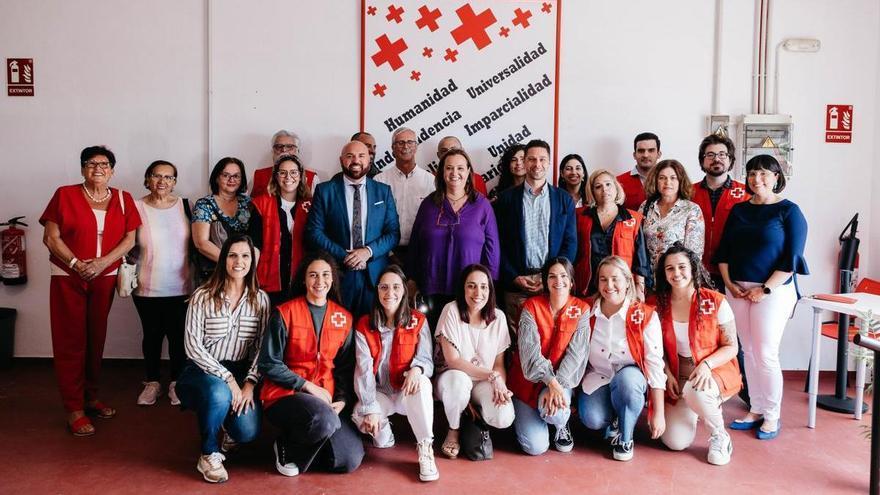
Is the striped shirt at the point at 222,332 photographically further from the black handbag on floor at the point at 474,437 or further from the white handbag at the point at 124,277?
the black handbag on floor at the point at 474,437

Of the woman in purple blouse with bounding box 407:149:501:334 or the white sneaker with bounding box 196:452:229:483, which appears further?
the woman in purple blouse with bounding box 407:149:501:334

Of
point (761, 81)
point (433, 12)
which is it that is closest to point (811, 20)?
point (761, 81)

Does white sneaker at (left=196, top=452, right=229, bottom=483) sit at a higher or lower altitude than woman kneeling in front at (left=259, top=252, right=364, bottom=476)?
lower

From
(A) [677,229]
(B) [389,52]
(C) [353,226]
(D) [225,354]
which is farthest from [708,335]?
(B) [389,52]

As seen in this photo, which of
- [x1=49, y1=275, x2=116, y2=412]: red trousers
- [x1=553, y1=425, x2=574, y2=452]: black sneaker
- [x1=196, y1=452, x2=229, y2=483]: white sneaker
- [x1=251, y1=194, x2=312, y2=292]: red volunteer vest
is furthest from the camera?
[x1=251, y1=194, x2=312, y2=292]: red volunteer vest

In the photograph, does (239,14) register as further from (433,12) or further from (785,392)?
(785,392)

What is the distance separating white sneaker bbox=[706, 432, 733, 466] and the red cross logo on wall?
1705 millimetres

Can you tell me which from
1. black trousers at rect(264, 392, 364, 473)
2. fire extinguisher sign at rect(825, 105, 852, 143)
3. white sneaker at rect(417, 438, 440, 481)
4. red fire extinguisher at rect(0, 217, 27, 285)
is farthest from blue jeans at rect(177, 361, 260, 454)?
fire extinguisher sign at rect(825, 105, 852, 143)

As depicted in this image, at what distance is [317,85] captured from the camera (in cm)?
408

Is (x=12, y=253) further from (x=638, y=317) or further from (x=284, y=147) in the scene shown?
(x=638, y=317)

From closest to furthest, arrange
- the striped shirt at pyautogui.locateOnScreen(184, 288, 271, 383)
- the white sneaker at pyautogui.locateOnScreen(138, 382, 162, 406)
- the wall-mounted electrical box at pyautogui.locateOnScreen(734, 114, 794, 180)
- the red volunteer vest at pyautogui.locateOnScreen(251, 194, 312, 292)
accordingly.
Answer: the striped shirt at pyautogui.locateOnScreen(184, 288, 271, 383) < the red volunteer vest at pyautogui.locateOnScreen(251, 194, 312, 292) < the white sneaker at pyautogui.locateOnScreen(138, 382, 162, 406) < the wall-mounted electrical box at pyautogui.locateOnScreen(734, 114, 794, 180)

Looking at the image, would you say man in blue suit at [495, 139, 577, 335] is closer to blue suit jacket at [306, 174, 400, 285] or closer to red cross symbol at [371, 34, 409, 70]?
blue suit jacket at [306, 174, 400, 285]

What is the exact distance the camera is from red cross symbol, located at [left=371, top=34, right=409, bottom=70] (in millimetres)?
4070

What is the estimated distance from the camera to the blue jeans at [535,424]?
2773 mm
